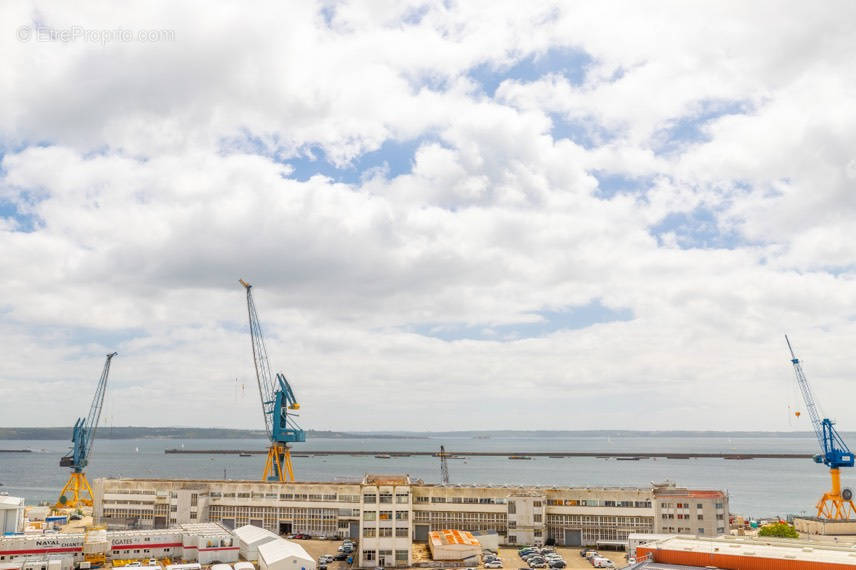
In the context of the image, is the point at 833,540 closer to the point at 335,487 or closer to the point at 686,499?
the point at 686,499

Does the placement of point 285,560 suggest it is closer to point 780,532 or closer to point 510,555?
point 510,555

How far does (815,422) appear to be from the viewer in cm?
12038

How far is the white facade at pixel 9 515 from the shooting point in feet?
261

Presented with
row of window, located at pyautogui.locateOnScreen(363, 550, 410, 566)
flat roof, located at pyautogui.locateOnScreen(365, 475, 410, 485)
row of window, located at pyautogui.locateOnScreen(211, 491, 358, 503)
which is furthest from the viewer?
row of window, located at pyautogui.locateOnScreen(211, 491, 358, 503)

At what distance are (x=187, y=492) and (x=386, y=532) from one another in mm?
33729

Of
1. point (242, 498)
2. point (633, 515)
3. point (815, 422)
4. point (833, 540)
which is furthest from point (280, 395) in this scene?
point (815, 422)

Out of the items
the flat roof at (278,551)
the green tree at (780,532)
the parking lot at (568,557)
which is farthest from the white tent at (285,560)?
the green tree at (780,532)

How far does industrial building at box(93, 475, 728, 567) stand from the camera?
83.0 meters

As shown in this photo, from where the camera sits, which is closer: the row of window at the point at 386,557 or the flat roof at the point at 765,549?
the flat roof at the point at 765,549

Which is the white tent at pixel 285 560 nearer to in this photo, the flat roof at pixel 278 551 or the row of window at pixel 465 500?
the flat roof at pixel 278 551

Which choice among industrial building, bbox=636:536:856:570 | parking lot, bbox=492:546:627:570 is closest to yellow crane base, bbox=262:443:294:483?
parking lot, bbox=492:546:627:570

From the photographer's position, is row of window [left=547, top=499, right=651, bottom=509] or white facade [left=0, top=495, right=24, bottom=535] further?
row of window [left=547, top=499, right=651, bottom=509]

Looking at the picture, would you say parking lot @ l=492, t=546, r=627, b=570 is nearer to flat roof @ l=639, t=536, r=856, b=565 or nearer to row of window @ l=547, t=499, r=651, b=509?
row of window @ l=547, t=499, r=651, b=509

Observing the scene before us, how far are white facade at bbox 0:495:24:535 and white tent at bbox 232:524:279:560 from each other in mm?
26493
